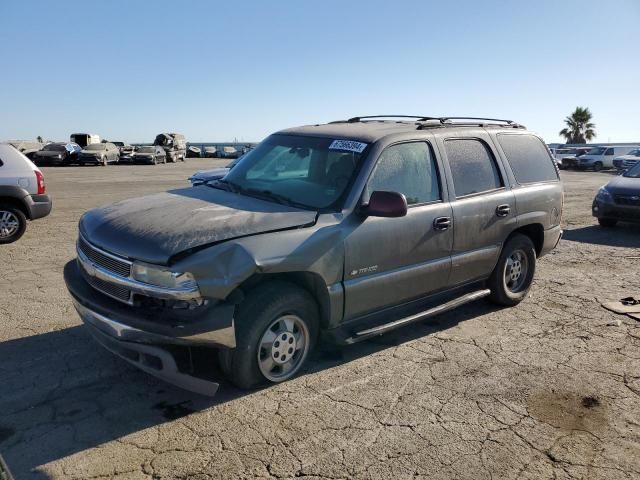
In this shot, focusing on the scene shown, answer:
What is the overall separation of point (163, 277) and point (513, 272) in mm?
3890

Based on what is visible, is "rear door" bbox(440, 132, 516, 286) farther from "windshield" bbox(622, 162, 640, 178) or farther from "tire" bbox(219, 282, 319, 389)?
"windshield" bbox(622, 162, 640, 178)

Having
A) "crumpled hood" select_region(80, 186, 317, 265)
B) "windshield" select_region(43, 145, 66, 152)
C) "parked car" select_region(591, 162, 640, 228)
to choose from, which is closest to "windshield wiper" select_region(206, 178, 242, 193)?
"crumpled hood" select_region(80, 186, 317, 265)

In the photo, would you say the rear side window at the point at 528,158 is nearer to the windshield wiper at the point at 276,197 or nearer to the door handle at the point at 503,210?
the door handle at the point at 503,210

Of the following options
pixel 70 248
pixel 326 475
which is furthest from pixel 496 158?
pixel 70 248

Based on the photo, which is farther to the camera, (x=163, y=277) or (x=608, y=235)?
(x=608, y=235)

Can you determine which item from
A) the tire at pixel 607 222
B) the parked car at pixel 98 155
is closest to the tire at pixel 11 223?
the tire at pixel 607 222

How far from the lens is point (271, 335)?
365cm

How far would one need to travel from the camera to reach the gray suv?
129 inches

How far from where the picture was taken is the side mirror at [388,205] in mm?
3826

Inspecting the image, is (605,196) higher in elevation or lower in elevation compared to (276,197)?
lower

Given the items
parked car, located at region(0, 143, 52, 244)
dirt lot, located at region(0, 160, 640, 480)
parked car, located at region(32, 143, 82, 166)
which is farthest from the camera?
parked car, located at region(32, 143, 82, 166)

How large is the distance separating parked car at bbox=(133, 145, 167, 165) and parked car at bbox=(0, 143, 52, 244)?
94.5ft

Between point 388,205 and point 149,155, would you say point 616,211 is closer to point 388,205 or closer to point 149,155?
point 388,205

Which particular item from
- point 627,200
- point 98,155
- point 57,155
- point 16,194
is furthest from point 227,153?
point 627,200
